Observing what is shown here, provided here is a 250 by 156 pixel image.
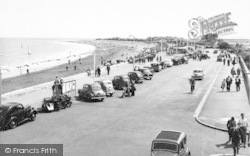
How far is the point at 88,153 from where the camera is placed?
47.5ft

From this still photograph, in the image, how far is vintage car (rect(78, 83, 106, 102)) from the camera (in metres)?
26.9

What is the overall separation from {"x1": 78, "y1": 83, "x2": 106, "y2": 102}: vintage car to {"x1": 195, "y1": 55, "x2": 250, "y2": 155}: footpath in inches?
326

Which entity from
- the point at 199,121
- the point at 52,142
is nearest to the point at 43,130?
the point at 52,142

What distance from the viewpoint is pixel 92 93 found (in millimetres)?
27062

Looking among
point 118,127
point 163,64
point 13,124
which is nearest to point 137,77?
point 118,127

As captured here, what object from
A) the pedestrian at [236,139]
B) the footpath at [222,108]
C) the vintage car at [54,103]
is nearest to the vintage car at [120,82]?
the footpath at [222,108]

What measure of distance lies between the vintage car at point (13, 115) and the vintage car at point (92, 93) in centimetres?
736

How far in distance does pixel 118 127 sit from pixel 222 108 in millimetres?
8960

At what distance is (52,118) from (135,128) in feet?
19.3

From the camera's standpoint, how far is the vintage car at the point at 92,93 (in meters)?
26.9

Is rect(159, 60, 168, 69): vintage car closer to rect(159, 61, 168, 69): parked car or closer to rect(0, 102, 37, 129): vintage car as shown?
rect(159, 61, 168, 69): parked car

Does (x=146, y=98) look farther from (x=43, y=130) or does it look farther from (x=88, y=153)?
(x=88, y=153)

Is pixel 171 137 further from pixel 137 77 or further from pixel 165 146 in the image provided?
pixel 137 77

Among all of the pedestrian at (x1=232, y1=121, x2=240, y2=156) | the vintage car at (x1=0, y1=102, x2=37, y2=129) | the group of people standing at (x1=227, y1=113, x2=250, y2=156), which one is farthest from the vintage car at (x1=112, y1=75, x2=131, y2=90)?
the pedestrian at (x1=232, y1=121, x2=240, y2=156)
